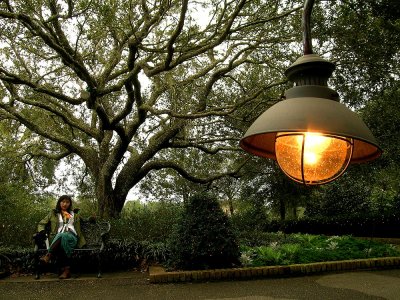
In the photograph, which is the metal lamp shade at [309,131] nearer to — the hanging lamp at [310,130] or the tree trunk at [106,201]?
the hanging lamp at [310,130]

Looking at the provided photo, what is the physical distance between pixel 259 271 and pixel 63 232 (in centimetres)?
396

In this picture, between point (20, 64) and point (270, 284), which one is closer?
point (270, 284)

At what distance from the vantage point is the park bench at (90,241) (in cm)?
732

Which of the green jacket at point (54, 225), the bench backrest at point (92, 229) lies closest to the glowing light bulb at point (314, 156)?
the green jacket at point (54, 225)

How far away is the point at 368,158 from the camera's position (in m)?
1.84

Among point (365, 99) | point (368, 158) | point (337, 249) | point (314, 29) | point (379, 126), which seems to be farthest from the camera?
point (379, 126)

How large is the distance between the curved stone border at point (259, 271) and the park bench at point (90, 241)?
3.94 ft

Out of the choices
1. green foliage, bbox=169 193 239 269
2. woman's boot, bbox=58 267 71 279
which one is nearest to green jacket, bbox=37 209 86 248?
woman's boot, bbox=58 267 71 279

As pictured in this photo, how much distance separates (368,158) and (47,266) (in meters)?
7.55

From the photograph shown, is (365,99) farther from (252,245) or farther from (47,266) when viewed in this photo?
(47,266)

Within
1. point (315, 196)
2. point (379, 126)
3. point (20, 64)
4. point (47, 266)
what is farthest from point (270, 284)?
point (315, 196)

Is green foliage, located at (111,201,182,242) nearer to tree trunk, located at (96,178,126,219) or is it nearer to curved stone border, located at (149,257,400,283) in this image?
tree trunk, located at (96,178,126,219)

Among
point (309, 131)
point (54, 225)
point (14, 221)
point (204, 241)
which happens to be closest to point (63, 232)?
point (54, 225)

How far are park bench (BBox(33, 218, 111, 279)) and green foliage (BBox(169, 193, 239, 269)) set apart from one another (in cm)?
149
